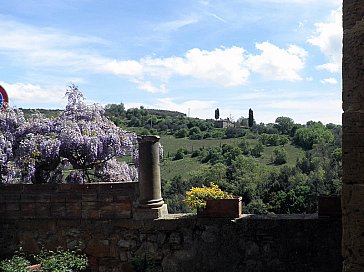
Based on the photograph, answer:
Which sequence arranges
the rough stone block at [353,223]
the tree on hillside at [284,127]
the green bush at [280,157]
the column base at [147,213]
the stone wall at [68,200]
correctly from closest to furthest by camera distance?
the rough stone block at [353,223] → the column base at [147,213] → the stone wall at [68,200] → the green bush at [280,157] → the tree on hillside at [284,127]

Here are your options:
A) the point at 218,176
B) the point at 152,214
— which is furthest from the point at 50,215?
the point at 218,176

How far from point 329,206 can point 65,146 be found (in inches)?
159

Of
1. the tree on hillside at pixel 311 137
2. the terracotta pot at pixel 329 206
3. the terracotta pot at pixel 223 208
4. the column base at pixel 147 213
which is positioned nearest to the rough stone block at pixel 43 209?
the column base at pixel 147 213

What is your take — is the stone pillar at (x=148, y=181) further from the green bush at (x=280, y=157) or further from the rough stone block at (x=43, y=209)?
the green bush at (x=280, y=157)

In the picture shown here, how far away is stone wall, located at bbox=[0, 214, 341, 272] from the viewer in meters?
5.42

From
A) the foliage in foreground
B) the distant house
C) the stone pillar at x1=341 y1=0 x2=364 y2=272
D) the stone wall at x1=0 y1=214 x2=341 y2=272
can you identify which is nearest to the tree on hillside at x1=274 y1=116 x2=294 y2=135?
the distant house

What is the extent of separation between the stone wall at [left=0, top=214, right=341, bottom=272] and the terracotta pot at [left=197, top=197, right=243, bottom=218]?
90 mm

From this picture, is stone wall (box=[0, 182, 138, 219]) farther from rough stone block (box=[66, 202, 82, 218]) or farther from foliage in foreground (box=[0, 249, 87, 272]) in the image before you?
foliage in foreground (box=[0, 249, 87, 272])

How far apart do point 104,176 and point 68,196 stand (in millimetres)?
1552

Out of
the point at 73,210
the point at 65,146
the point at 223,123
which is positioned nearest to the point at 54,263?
the point at 73,210

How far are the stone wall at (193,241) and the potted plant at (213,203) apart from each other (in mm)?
104

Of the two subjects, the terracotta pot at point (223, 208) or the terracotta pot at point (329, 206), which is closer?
the terracotta pot at point (329, 206)

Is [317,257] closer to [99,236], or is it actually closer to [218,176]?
[99,236]

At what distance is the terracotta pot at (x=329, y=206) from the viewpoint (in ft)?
17.4
